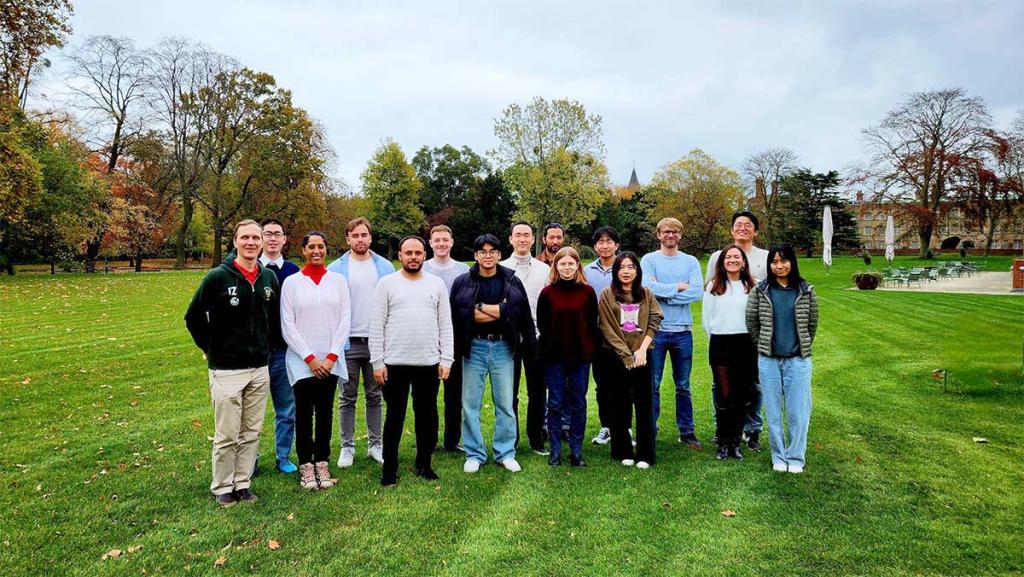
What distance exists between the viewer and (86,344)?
34.3ft

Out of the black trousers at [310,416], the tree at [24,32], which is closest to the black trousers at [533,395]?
the black trousers at [310,416]

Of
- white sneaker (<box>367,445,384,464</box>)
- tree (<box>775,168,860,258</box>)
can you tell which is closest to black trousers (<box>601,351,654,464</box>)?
white sneaker (<box>367,445,384,464</box>)

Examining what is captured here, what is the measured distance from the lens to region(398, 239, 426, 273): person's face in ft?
14.3

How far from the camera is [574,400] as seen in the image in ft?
16.1

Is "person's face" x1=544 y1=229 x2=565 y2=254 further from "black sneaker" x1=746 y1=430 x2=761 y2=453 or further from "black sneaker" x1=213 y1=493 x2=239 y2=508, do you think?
"black sneaker" x1=213 y1=493 x2=239 y2=508

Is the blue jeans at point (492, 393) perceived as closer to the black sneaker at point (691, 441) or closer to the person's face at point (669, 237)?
the black sneaker at point (691, 441)

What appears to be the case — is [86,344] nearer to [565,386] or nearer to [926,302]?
[565,386]

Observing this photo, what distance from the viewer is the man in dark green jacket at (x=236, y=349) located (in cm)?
391

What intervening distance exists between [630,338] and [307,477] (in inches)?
113

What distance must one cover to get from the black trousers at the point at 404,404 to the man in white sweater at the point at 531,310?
81 centimetres

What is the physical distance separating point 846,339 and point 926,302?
25.2 feet

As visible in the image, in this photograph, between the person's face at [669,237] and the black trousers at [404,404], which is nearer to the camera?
the black trousers at [404,404]

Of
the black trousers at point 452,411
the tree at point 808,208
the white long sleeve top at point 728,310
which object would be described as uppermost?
the tree at point 808,208

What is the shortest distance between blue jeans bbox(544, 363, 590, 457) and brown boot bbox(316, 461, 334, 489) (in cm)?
188
